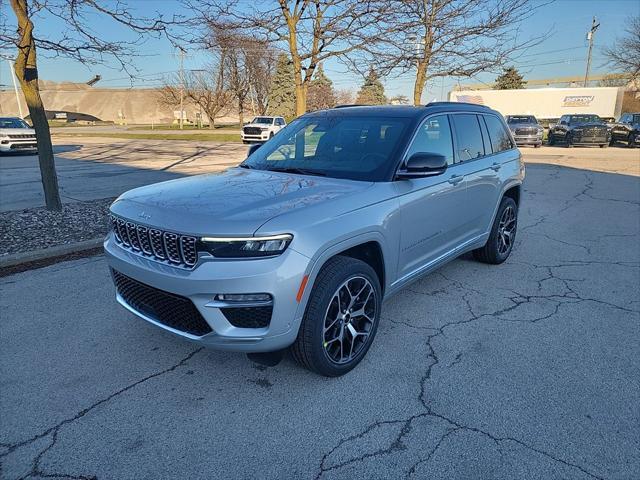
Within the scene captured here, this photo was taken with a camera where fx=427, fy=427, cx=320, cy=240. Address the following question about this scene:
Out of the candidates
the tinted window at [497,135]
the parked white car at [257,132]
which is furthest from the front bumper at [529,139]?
the tinted window at [497,135]

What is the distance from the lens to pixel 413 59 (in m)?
11.8

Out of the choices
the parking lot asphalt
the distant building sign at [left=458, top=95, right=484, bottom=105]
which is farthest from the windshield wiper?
the distant building sign at [left=458, top=95, right=484, bottom=105]

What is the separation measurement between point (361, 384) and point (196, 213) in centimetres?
157

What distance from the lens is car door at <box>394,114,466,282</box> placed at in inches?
132

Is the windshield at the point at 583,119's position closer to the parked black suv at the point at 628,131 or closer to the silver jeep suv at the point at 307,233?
the parked black suv at the point at 628,131

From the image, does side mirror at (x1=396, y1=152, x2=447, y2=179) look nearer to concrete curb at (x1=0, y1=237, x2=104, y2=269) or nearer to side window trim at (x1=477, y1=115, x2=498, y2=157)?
side window trim at (x1=477, y1=115, x2=498, y2=157)

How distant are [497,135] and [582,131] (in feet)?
76.6

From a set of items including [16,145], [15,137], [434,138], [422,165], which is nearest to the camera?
[422,165]

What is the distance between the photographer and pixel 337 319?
2.88 m

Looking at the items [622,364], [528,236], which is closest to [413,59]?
[528,236]

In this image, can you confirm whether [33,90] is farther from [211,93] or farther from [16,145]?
[211,93]

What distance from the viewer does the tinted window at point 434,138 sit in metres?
3.53

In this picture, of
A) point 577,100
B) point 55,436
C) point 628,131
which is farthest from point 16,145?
point 577,100

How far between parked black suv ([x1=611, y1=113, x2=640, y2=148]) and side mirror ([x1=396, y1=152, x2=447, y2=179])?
25766mm
